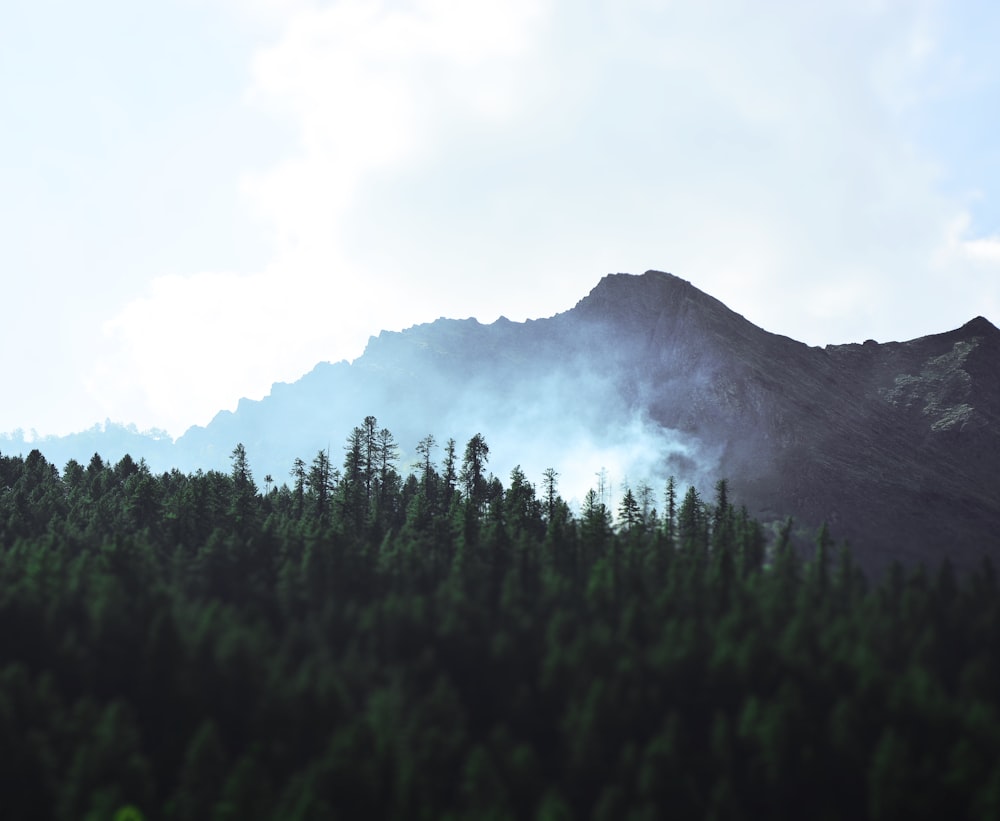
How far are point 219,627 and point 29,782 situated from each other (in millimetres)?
21246

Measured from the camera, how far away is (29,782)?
74562mm

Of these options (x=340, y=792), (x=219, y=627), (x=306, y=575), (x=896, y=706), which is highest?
(x=306, y=575)

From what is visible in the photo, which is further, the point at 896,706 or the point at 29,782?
the point at 896,706

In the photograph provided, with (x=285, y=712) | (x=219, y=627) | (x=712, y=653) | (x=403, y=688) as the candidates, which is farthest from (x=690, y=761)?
(x=219, y=627)

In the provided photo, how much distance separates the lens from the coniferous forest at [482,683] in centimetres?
7369

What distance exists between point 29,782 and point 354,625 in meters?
33.9

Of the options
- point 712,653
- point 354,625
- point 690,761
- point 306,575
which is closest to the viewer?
point 690,761

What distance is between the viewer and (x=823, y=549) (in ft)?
416

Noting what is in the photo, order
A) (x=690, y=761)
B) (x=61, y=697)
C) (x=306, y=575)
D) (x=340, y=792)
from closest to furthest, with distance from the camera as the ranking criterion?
(x=340, y=792)
(x=690, y=761)
(x=61, y=697)
(x=306, y=575)

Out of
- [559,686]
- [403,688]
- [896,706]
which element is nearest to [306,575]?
[403,688]

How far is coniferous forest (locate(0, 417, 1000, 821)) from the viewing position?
7369 centimetres

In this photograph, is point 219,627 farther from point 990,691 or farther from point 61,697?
point 990,691

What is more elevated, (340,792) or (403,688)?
(403,688)

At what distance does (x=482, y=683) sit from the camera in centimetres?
9212
